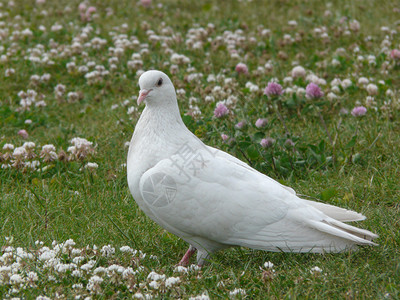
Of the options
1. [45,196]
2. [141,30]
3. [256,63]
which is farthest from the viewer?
[141,30]

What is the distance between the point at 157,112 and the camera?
12.7 ft

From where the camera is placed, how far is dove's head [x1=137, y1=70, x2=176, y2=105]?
3803mm

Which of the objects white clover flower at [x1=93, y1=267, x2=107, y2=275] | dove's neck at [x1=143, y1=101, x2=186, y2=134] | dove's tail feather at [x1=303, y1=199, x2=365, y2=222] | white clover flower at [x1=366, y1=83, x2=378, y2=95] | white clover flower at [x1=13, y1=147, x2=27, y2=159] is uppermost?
dove's neck at [x1=143, y1=101, x2=186, y2=134]

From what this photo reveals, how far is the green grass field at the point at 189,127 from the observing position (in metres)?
3.39

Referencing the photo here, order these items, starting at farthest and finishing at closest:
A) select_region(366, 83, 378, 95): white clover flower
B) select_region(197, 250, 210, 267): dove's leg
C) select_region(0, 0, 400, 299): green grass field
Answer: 1. select_region(366, 83, 378, 95): white clover flower
2. select_region(197, 250, 210, 267): dove's leg
3. select_region(0, 0, 400, 299): green grass field

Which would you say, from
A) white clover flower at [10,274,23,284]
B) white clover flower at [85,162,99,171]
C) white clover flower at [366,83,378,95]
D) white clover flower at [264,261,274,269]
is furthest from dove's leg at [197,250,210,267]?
white clover flower at [366,83,378,95]

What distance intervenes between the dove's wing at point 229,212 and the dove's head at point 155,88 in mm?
472

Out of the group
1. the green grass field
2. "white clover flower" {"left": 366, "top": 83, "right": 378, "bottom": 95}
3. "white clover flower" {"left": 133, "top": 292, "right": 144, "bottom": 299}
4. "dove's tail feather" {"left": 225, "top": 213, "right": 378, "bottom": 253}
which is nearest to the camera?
"white clover flower" {"left": 133, "top": 292, "right": 144, "bottom": 299}

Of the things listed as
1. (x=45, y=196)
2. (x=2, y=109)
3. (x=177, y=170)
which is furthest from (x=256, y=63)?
(x=177, y=170)

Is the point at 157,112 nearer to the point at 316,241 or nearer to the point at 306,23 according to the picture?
the point at 316,241

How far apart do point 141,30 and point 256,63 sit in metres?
2.01

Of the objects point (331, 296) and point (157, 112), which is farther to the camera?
point (157, 112)

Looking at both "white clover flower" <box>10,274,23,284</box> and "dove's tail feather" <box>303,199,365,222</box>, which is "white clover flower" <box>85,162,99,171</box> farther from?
"dove's tail feather" <box>303,199,365,222</box>

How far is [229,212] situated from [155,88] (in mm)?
934
